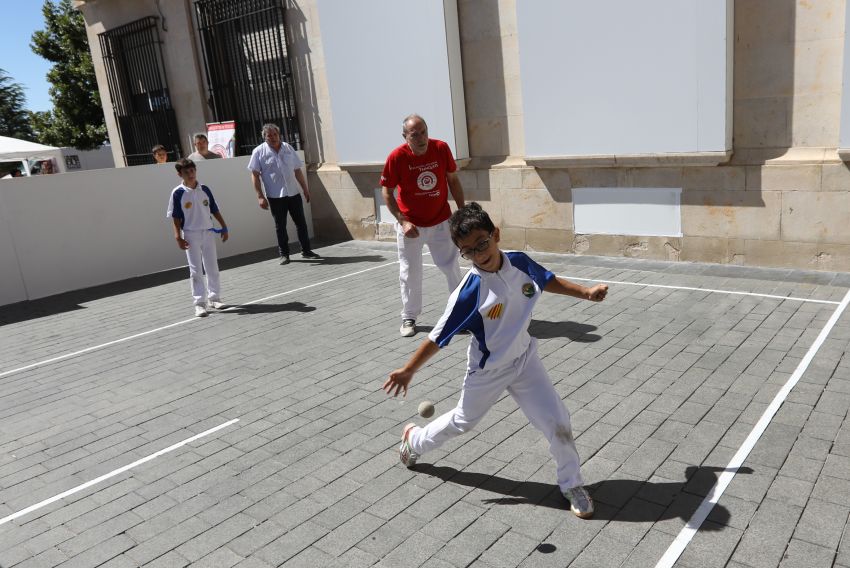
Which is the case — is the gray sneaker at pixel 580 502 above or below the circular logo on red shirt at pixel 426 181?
below

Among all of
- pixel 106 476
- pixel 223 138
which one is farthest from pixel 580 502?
pixel 223 138

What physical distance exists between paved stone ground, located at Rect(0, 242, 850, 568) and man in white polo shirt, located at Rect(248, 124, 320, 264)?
11.7 feet

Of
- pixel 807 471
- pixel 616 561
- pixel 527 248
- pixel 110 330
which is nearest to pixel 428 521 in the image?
pixel 616 561

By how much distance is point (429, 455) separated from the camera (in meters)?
4.63

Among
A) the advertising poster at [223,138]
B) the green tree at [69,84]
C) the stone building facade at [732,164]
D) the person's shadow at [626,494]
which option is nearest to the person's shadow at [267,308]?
the stone building facade at [732,164]

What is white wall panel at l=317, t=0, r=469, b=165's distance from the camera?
1056cm

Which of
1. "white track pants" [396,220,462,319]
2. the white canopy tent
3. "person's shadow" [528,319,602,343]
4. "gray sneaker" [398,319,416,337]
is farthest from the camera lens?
the white canopy tent

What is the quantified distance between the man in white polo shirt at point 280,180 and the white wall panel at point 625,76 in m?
4.02

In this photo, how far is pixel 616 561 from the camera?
11.0 feet

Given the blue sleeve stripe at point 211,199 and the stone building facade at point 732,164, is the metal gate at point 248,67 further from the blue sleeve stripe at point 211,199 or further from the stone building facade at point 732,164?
the blue sleeve stripe at point 211,199

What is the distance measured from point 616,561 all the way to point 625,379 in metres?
2.40

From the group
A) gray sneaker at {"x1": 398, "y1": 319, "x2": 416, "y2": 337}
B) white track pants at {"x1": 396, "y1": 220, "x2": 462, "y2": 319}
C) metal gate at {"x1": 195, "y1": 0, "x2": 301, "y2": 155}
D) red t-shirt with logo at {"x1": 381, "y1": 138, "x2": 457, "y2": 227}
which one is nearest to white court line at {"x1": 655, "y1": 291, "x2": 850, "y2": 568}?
white track pants at {"x1": 396, "y1": 220, "x2": 462, "y2": 319}

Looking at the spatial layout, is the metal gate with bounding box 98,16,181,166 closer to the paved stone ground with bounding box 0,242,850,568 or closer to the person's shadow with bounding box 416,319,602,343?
the paved stone ground with bounding box 0,242,850,568

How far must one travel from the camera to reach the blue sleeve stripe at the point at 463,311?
3627mm
